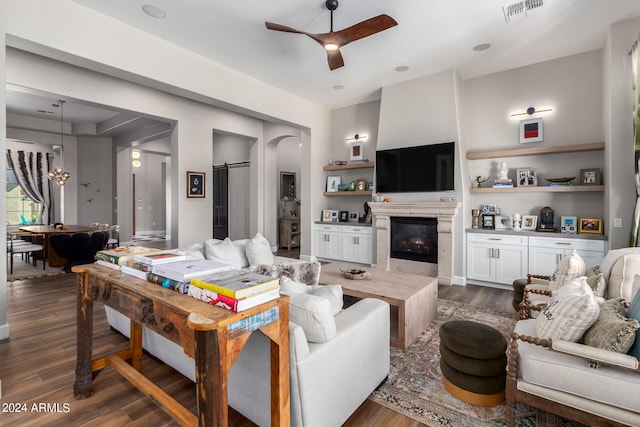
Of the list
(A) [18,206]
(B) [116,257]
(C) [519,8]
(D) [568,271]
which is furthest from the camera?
(A) [18,206]

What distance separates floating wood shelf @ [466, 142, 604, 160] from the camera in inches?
164

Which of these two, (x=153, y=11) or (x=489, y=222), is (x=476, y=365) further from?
(x=153, y=11)

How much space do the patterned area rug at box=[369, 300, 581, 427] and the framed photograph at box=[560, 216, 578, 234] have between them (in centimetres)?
304

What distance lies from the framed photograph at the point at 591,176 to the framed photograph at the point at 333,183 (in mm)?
4118

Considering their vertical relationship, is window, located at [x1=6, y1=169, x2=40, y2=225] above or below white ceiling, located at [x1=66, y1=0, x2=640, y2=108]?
below

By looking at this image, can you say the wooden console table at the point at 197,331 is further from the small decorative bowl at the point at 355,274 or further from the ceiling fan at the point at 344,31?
the ceiling fan at the point at 344,31

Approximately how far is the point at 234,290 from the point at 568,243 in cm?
468

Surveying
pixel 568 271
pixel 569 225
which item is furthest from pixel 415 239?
pixel 568 271

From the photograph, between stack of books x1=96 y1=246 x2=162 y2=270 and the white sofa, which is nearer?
the white sofa

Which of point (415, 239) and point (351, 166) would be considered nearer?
point (415, 239)

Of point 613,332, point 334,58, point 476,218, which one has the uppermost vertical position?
point 334,58

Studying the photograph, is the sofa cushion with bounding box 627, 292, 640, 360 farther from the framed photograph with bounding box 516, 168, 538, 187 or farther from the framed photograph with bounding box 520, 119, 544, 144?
the framed photograph with bounding box 520, 119, 544, 144

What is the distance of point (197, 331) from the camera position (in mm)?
1108

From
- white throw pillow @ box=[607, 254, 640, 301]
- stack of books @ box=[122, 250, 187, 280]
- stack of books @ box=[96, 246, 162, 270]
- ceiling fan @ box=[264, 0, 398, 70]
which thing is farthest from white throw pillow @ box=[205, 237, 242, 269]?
white throw pillow @ box=[607, 254, 640, 301]
